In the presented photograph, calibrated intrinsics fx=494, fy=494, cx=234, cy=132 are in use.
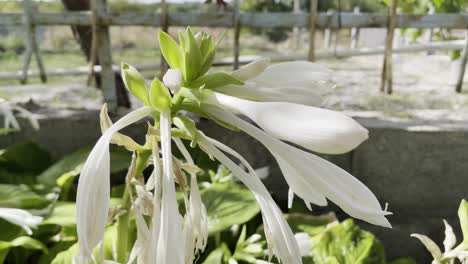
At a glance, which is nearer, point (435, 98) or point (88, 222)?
point (88, 222)

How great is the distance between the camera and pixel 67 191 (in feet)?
4.59

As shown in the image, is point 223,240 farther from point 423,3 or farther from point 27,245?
point 423,3

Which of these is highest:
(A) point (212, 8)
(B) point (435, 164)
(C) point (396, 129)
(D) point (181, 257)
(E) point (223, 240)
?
(A) point (212, 8)

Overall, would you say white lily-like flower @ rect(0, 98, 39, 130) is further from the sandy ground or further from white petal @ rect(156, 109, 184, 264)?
white petal @ rect(156, 109, 184, 264)

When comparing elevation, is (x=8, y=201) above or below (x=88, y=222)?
below

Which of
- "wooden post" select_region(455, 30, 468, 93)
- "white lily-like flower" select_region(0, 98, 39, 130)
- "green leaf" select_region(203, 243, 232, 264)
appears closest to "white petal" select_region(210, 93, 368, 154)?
"green leaf" select_region(203, 243, 232, 264)

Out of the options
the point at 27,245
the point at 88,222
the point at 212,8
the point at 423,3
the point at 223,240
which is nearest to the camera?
the point at 88,222

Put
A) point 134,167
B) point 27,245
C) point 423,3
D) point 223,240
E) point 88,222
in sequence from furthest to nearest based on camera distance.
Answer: point 423,3 → point 223,240 → point 27,245 → point 134,167 → point 88,222

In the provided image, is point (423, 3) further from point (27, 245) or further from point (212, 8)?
point (27, 245)

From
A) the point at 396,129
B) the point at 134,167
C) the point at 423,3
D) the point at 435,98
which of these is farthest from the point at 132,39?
the point at 134,167

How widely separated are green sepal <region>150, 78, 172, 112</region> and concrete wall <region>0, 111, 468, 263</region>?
3.68 feet

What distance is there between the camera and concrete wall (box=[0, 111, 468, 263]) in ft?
4.71

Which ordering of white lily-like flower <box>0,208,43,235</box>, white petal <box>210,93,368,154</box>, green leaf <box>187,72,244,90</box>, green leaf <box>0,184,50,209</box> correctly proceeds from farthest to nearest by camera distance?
1. green leaf <box>0,184,50,209</box>
2. white lily-like flower <box>0,208,43,235</box>
3. green leaf <box>187,72,244,90</box>
4. white petal <box>210,93,368,154</box>

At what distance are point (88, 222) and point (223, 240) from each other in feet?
3.07
